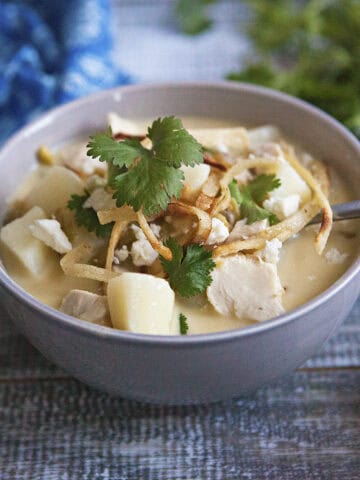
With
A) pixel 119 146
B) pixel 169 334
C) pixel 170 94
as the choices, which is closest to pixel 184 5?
pixel 170 94

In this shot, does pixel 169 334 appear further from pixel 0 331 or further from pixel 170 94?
pixel 170 94

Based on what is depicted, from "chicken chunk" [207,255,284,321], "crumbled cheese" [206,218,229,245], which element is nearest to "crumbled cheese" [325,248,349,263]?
"chicken chunk" [207,255,284,321]

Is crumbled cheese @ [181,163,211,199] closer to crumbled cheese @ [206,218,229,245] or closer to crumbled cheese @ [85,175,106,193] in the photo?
crumbled cheese @ [206,218,229,245]

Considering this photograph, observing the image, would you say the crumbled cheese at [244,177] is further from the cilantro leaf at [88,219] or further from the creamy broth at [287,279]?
the cilantro leaf at [88,219]

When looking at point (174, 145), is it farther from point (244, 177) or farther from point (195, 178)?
point (244, 177)

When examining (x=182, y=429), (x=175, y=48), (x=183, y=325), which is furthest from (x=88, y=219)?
(x=175, y=48)

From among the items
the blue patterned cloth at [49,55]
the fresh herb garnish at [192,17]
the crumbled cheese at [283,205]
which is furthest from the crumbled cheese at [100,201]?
the fresh herb garnish at [192,17]
